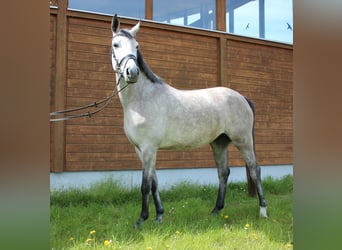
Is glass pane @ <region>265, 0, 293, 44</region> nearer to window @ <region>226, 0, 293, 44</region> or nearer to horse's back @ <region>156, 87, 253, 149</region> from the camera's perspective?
window @ <region>226, 0, 293, 44</region>

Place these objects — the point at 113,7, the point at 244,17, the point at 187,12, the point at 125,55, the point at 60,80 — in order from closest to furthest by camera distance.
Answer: the point at 125,55 → the point at 60,80 → the point at 113,7 → the point at 187,12 → the point at 244,17

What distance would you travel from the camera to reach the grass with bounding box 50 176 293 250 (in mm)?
2408

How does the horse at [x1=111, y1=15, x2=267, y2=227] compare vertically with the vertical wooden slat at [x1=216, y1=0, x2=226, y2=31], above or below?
below

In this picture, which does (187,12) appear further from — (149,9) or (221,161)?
(221,161)

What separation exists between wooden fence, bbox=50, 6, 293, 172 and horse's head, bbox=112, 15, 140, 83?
6.25ft

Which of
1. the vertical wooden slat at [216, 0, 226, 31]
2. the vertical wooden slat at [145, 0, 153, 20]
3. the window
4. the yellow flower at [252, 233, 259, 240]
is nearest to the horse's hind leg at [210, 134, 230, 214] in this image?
the yellow flower at [252, 233, 259, 240]

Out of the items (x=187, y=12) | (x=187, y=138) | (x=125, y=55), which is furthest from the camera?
(x=187, y=12)

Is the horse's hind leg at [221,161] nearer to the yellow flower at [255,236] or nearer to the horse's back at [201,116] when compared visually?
the horse's back at [201,116]

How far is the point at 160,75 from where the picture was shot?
518 centimetres

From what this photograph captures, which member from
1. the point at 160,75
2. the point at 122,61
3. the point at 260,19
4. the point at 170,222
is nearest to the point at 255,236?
the point at 170,222

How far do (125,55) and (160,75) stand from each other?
2.45 meters
